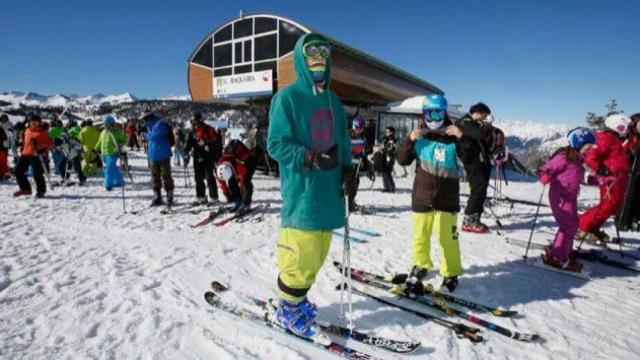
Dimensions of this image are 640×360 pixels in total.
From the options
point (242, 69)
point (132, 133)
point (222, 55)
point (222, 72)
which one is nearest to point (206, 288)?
point (242, 69)

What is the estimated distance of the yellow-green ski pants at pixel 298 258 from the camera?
2.64 metres

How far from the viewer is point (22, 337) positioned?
2768mm

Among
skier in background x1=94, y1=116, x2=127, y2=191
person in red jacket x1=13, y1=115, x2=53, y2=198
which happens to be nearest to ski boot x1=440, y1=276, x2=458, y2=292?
skier in background x1=94, y1=116, x2=127, y2=191

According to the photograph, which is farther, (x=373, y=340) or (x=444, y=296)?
(x=444, y=296)

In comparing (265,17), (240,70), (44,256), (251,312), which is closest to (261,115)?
(240,70)

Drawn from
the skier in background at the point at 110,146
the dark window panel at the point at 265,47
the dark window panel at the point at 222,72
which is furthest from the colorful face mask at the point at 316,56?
the dark window panel at the point at 222,72

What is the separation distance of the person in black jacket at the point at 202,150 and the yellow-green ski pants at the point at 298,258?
5.88 meters

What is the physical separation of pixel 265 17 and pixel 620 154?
65.3 feet

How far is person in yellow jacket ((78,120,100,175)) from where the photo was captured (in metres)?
11.3

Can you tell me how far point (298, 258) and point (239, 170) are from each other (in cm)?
524

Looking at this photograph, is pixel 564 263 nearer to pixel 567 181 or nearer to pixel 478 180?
pixel 567 181

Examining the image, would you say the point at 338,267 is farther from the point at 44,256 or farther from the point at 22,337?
the point at 44,256

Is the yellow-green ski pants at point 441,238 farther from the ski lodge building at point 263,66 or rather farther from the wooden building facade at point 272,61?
the wooden building facade at point 272,61

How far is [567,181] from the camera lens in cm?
434
